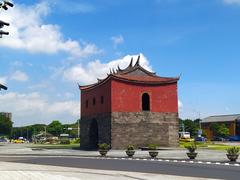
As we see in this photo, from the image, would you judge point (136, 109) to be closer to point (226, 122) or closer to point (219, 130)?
point (219, 130)

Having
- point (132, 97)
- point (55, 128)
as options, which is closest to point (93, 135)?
point (132, 97)

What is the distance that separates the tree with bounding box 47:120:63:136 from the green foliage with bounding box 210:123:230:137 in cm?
6101

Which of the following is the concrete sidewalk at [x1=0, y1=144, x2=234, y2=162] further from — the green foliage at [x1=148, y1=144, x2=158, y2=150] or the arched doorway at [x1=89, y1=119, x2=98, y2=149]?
the arched doorway at [x1=89, y1=119, x2=98, y2=149]

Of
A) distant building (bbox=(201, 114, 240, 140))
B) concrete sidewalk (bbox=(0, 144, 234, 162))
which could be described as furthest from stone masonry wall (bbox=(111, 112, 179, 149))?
distant building (bbox=(201, 114, 240, 140))

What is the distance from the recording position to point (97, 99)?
53781 mm

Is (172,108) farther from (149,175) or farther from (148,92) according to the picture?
(149,175)

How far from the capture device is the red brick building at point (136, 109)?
161 ft

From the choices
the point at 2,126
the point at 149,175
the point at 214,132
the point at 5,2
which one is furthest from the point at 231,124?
the point at 5,2

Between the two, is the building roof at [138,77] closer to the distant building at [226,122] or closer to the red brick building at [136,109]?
the red brick building at [136,109]

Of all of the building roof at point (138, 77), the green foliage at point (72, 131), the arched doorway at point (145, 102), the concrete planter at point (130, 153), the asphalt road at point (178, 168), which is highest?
the building roof at point (138, 77)

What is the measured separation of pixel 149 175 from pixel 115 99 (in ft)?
101

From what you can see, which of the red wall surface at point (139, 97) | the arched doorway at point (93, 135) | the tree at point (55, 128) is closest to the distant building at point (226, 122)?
the tree at point (55, 128)

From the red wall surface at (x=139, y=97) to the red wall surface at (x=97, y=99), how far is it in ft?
3.38

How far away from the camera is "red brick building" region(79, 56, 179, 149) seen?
49.0m
